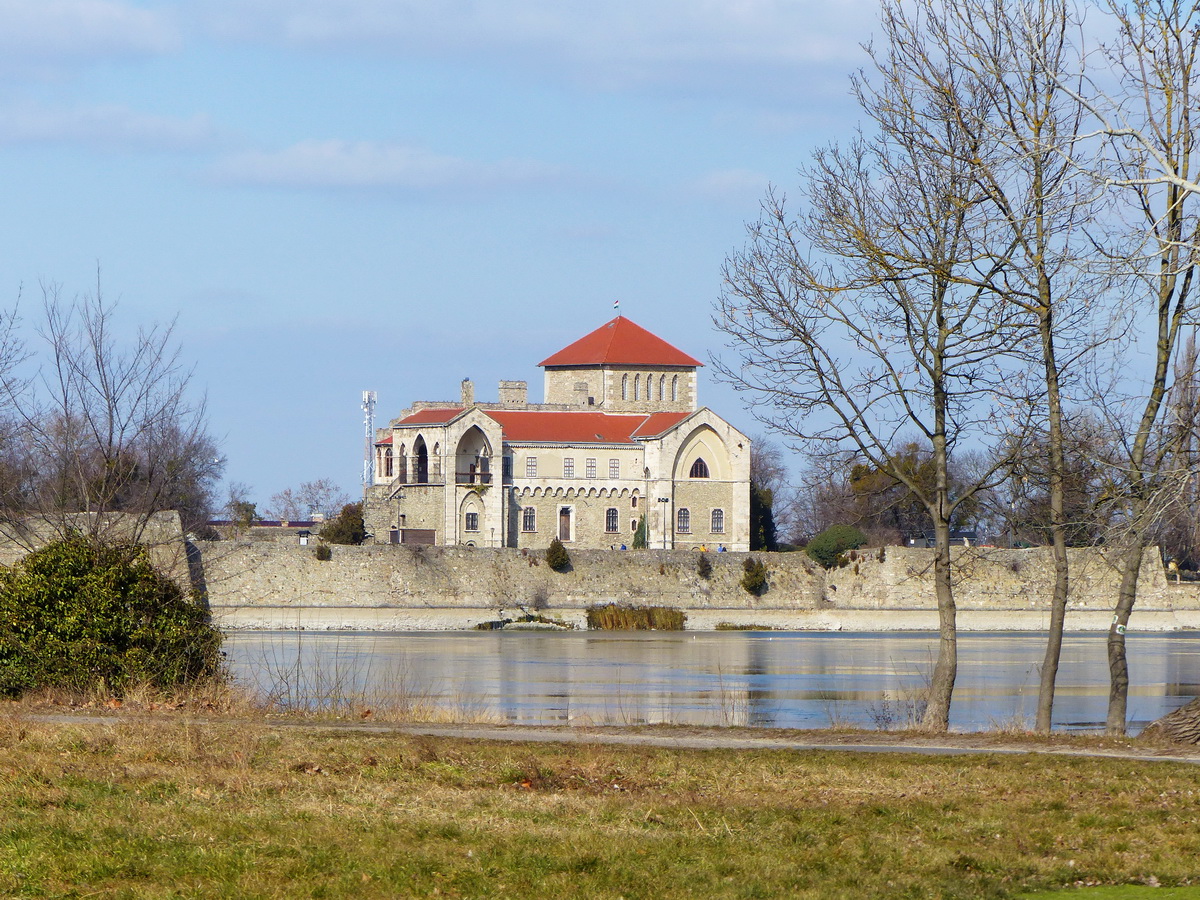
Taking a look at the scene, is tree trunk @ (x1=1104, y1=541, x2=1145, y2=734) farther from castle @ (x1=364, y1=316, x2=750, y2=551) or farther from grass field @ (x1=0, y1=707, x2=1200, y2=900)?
castle @ (x1=364, y1=316, x2=750, y2=551)

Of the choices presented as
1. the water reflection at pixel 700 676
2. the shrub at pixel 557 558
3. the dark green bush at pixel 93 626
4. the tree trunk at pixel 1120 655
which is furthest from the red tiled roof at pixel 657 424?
the tree trunk at pixel 1120 655

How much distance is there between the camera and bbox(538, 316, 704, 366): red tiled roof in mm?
83931

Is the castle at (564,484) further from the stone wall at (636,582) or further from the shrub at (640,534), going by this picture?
the stone wall at (636,582)

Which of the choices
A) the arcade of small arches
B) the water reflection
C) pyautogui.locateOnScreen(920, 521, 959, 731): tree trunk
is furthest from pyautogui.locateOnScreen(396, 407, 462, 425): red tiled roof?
pyautogui.locateOnScreen(920, 521, 959, 731): tree trunk

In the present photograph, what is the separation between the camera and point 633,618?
5791 centimetres

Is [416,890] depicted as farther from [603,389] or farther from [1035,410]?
[603,389]

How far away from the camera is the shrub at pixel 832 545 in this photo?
6328 centimetres

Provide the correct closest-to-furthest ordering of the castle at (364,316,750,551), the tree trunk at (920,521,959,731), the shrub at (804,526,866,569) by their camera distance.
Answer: the tree trunk at (920,521,959,731) → the shrub at (804,526,866,569) → the castle at (364,316,750,551)

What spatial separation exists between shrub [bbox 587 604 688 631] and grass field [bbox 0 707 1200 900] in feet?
151

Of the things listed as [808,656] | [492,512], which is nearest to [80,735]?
[808,656]

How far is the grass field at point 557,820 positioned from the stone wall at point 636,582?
4506 centimetres

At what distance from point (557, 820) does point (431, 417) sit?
70.1m

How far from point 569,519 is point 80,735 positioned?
6459cm

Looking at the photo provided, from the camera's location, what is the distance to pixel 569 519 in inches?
2982
